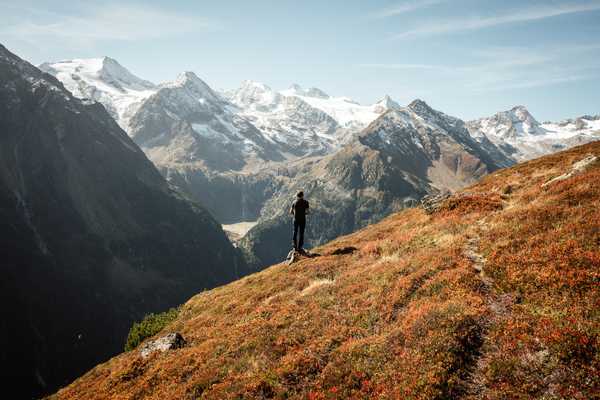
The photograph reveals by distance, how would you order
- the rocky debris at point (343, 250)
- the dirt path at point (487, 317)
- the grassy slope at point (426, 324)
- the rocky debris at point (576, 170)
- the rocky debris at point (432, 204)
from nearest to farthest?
the dirt path at point (487, 317), the grassy slope at point (426, 324), the rocky debris at point (576, 170), the rocky debris at point (343, 250), the rocky debris at point (432, 204)

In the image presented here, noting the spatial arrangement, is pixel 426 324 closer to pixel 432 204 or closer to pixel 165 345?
pixel 165 345

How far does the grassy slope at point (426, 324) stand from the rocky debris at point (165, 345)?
60 cm

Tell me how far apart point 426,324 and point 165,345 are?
14.5m

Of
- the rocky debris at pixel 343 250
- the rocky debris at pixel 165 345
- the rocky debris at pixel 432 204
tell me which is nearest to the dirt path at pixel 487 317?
the rocky debris at pixel 343 250

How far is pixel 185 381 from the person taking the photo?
16875 mm

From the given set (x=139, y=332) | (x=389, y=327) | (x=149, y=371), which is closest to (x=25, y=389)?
(x=139, y=332)

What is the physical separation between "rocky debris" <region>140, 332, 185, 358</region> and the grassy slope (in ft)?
1.96

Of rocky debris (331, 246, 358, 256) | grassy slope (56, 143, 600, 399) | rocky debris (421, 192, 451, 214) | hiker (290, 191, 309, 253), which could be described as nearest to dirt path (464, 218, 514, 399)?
grassy slope (56, 143, 600, 399)

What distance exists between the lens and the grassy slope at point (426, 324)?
1208cm

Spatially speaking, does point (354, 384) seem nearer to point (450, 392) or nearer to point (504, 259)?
point (450, 392)

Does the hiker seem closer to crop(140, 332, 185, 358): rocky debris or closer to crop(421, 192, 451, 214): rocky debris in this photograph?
crop(421, 192, 451, 214): rocky debris

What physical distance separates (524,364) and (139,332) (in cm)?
2676

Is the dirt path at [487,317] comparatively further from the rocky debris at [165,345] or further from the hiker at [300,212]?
the rocky debris at [165,345]

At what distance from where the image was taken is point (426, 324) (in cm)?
1470
